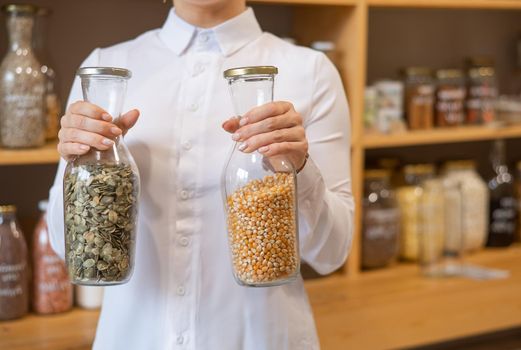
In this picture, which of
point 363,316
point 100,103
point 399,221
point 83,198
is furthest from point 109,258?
point 399,221

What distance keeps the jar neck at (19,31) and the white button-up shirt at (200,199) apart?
51 cm

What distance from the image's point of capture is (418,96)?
2215mm

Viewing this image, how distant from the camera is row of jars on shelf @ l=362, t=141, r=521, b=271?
2.13 metres

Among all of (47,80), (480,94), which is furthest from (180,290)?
(480,94)

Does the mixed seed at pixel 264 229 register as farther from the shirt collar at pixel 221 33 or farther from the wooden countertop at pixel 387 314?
the wooden countertop at pixel 387 314

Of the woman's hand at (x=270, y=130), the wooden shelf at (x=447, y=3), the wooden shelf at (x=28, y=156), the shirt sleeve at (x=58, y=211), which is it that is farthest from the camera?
the wooden shelf at (x=447, y=3)

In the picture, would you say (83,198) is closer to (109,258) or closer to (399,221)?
(109,258)

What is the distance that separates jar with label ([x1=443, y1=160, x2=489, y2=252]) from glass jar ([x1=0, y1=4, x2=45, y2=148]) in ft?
3.71

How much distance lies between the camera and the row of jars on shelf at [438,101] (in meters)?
2.16

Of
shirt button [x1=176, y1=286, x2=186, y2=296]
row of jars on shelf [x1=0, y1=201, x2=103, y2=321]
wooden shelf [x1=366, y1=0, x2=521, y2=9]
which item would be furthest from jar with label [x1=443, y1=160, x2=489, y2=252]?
shirt button [x1=176, y1=286, x2=186, y2=296]

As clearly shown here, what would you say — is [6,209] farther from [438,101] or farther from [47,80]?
[438,101]

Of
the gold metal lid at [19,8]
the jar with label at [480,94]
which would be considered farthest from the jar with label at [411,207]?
the gold metal lid at [19,8]

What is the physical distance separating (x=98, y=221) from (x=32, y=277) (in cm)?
84

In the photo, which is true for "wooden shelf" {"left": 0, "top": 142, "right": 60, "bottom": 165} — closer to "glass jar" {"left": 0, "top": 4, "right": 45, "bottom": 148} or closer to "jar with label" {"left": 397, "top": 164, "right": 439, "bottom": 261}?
"glass jar" {"left": 0, "top": 4, "right": 45, "bottom": 148}
